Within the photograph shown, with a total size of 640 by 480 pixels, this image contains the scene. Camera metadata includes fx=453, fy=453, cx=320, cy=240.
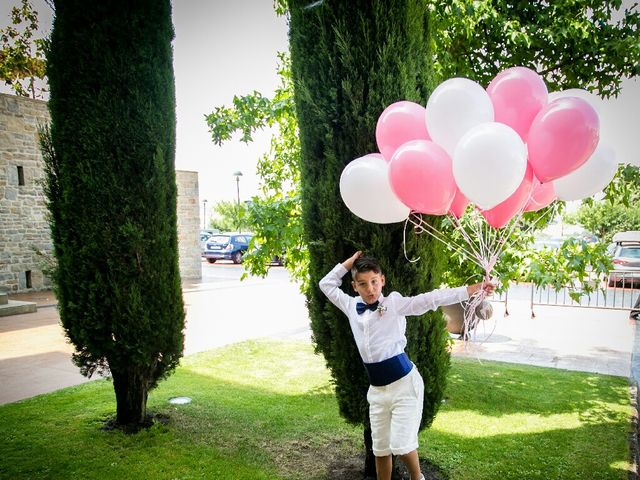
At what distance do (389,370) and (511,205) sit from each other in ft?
4.07

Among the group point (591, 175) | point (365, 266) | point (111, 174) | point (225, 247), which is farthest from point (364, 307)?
point (225, 247)

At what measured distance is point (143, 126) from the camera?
4105 millimetres

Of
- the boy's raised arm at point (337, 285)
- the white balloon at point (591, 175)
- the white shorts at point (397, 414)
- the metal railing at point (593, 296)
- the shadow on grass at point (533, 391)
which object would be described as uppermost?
the white balloon at point (591, 175)

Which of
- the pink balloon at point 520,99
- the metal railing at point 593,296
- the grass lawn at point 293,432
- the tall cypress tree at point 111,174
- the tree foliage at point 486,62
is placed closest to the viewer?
the pink balloon at point 520,99

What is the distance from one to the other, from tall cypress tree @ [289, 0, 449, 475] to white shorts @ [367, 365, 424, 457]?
1.72 feet

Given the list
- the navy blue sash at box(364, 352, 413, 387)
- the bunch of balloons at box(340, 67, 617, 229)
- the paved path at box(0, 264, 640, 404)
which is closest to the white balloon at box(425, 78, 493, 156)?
the bunch of balloons at box(340, 67, 617, 229)

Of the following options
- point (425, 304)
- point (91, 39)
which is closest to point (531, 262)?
point (425, 304)

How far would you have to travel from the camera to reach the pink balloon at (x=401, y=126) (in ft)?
9.08

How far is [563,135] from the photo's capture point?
2.32 m

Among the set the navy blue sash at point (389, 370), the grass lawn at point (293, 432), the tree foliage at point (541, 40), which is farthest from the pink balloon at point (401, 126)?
the grass lawn at point (293, 432)

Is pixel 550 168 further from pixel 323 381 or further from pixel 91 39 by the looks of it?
pixel 323 381

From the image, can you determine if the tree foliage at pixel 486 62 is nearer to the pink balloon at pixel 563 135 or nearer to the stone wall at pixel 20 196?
the pink balloon at pixel 563 135

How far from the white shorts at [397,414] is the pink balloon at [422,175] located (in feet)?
3.61

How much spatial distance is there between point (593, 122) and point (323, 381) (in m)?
4.66
